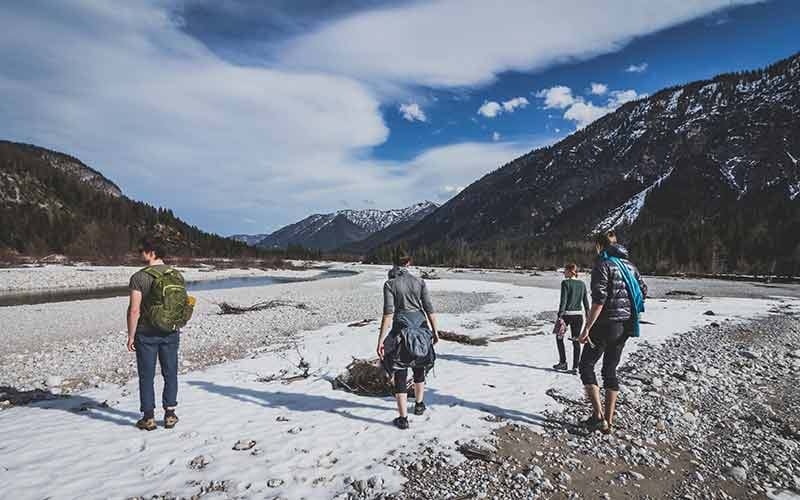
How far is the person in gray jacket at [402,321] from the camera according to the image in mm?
5621

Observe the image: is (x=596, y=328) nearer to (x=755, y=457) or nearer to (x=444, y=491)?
(x=755, y=457)

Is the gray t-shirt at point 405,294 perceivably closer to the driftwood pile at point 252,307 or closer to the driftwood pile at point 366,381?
the driftwood pile at point 366,381

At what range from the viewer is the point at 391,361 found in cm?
563

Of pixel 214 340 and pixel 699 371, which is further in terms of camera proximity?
pixel 214 340

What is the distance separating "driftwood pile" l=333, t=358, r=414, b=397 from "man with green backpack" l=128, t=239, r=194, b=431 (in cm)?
311

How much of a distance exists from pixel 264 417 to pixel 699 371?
9475mm

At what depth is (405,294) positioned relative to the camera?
579cm

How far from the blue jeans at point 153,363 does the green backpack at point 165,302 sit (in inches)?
10.0

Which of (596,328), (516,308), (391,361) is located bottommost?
(516,308)

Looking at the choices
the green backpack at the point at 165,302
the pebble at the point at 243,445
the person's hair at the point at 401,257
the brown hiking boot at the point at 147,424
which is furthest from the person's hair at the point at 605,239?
→ the brown hiking boot at the point at 147,424

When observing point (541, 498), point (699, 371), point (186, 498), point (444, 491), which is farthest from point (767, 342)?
point (186, 498)

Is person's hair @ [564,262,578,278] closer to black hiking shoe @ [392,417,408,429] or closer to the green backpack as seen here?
black hiking shoe @ [392,417,408,429]

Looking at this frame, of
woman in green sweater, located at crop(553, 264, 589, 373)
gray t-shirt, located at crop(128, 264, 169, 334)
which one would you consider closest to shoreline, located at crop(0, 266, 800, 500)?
woman in green sweater, located at crop(553, 264, 589, 373)

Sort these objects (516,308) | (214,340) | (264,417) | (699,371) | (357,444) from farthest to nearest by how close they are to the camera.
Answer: (516,308) < (214,340) < (699,371) < (264,417) < (357,444)
